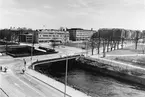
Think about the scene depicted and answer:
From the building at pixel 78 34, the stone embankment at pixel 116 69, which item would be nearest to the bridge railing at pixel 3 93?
the stone embankment at pixel 116 69

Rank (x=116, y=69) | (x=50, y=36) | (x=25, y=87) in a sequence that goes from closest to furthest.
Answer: (x=25, y=87) < (x=116, y=69) < (x=50, y=36)

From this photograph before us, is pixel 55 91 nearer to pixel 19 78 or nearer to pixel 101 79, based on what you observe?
pixel 19 78

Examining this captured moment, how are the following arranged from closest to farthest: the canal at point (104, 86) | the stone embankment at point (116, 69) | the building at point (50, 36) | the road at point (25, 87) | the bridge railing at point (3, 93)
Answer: the bridge railing at point (3, 93), the road at point (25, 87), the canal at point (104, 86), the stone embankment at point (116, 69), the building at point (50, 36)

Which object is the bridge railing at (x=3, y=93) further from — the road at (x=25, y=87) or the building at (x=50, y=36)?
the building at (x=50, y=36)

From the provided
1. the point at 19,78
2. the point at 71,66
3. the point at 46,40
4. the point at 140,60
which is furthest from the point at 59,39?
the point at 19,78

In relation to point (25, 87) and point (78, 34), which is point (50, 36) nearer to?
point (78, 34)

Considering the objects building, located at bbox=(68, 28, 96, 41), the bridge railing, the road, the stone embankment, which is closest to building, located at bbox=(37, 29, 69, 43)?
building, located at bbox=(68, 28, 96, 41)

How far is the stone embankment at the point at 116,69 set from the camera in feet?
131

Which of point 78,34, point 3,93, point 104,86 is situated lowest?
point 104,86

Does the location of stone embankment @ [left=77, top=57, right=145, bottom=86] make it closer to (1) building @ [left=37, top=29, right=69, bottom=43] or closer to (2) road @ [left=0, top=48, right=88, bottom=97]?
(2) road @ [left=0, top=48, right=88, bottom=97]

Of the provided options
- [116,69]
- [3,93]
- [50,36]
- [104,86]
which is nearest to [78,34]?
[50,36]

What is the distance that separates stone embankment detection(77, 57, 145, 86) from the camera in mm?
40003

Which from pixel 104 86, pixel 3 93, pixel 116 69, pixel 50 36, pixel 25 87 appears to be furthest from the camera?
pixel 50 36

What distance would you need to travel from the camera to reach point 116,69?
45281 mm
